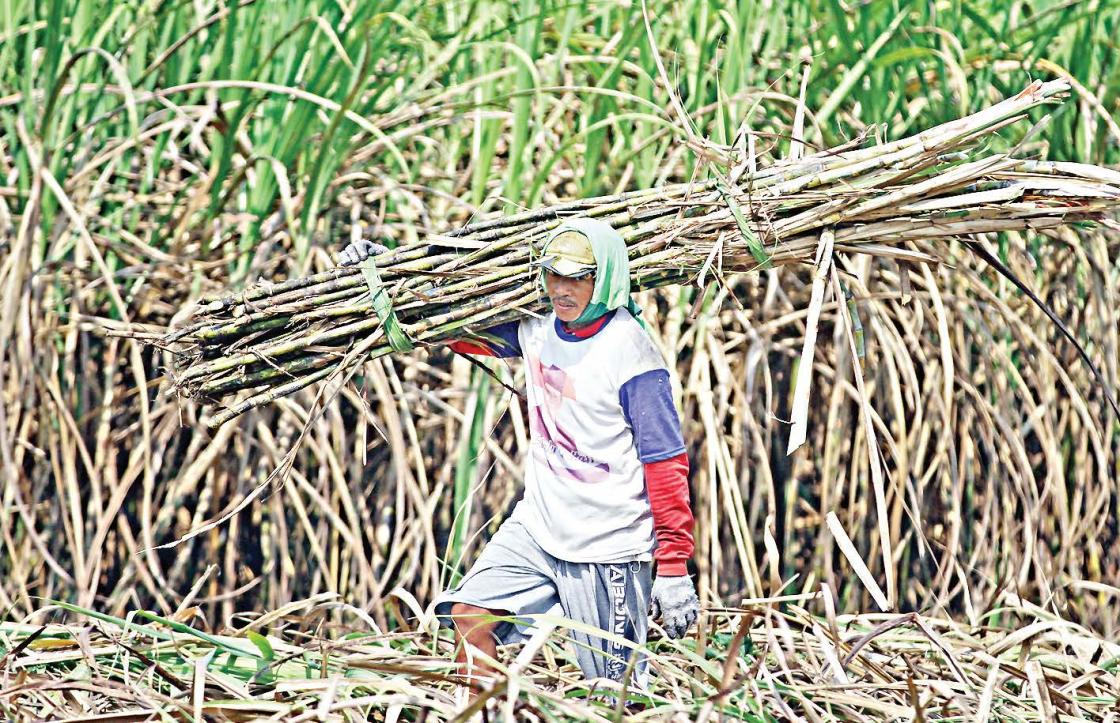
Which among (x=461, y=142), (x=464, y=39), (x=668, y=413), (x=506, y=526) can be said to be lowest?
(x=506, y=526)

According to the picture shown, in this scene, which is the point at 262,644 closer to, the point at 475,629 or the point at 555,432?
the point at 475,629

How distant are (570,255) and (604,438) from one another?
326 millimetres

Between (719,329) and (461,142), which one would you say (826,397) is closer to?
(719,329)

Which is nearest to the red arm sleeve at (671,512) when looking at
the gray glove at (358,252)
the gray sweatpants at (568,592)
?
the gray sweatpants at (568,592)

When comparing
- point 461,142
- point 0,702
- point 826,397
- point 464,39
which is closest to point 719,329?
point 826,397

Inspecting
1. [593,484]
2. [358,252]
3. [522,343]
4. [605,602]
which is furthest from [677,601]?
[358,252]

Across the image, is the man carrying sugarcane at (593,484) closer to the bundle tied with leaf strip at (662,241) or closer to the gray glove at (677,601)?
the gray glove at (677,601)

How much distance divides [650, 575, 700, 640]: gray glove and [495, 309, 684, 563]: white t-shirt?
0.09 m

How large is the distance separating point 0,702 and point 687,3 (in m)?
2.37

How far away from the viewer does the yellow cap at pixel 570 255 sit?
203 cm

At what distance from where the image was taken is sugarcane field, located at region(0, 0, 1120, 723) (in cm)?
218

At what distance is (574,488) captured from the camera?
83.3 inches

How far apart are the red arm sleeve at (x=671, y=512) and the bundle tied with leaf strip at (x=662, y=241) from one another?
13.7 inches

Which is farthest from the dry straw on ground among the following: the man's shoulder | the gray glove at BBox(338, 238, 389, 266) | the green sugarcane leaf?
the gray glove at BBox(338, 238, 389, 266)
